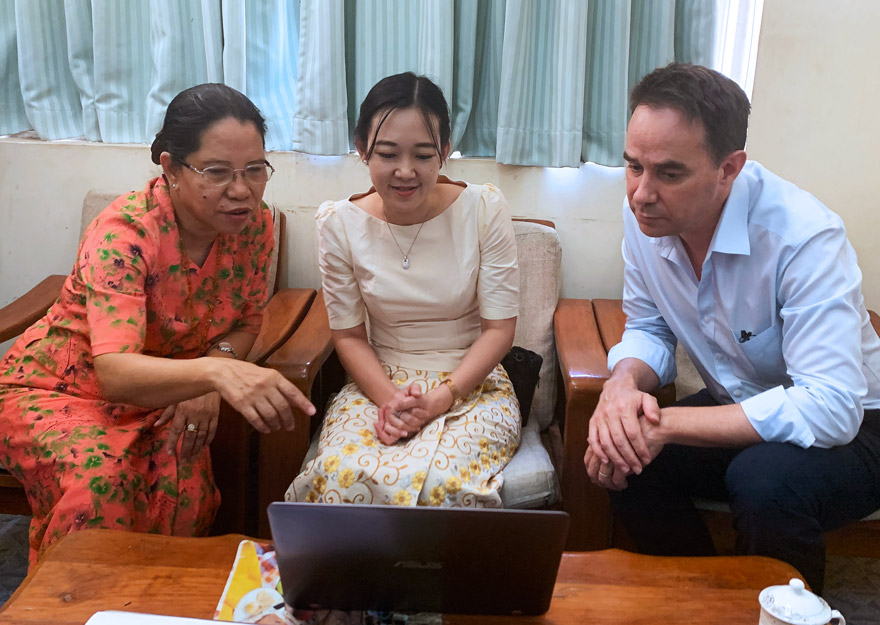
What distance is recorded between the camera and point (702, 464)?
167cm

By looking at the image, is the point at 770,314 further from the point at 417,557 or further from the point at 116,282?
the point at 116,282

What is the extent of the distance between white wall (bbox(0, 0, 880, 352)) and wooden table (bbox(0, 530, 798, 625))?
1280 mm

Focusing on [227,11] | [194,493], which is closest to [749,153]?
[227,11]

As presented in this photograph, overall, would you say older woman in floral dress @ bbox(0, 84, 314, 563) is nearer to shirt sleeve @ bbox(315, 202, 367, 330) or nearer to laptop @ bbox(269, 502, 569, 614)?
shirt sleeve @ bbox(315, 202, 367, 330)

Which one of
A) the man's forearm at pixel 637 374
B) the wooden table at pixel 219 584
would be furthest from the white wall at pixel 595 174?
the wooden table at pixel 219 584

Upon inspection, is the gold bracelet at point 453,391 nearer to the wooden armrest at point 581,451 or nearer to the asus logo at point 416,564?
the wooden armrest at point 581,451

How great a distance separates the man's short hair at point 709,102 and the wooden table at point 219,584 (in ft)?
2.43

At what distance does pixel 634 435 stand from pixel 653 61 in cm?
127

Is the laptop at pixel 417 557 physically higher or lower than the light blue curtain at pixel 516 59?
lower

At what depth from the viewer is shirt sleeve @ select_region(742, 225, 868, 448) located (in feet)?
4.72

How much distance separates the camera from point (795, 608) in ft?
3.20

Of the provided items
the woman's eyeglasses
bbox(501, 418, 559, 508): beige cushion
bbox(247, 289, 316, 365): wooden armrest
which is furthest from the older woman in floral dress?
bbox(501, 418, 559, 508): beige cushion

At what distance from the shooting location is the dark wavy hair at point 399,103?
1.68 metres

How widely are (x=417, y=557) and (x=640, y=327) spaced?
3.24ft
